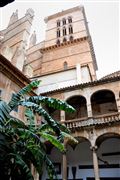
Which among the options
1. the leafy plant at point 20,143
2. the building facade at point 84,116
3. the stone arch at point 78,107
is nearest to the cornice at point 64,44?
the building facade at point 84,116

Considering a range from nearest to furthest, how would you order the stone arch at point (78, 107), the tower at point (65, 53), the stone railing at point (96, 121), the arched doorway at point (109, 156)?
the stone railing at point (96, 121), the arched doorway at point (109, 156), the stone arch at point (78, 107), the tower at point (65, 53)

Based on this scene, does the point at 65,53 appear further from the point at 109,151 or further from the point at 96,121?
the point at 109,151

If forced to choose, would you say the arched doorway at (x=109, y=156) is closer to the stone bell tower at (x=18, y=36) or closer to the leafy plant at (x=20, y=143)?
the leafy plant at (x=20, y=143)

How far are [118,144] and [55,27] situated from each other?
2659 centimetres

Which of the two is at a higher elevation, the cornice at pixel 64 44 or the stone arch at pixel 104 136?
the cornice at pixel 64 44

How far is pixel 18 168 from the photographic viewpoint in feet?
23.7

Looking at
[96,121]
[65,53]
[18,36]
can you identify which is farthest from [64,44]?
[96,121]

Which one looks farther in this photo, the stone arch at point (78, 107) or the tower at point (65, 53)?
the tower at point (65, 53)

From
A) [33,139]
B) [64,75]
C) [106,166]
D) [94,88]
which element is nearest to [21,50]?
[64,75]

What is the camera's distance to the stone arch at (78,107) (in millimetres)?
18800

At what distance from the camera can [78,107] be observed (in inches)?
758

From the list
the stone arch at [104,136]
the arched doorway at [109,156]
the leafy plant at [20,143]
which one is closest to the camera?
the leafy plant at [20,143]

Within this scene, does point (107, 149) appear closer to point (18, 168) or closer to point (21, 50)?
point (18, 168)

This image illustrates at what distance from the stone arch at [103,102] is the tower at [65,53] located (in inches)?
131
